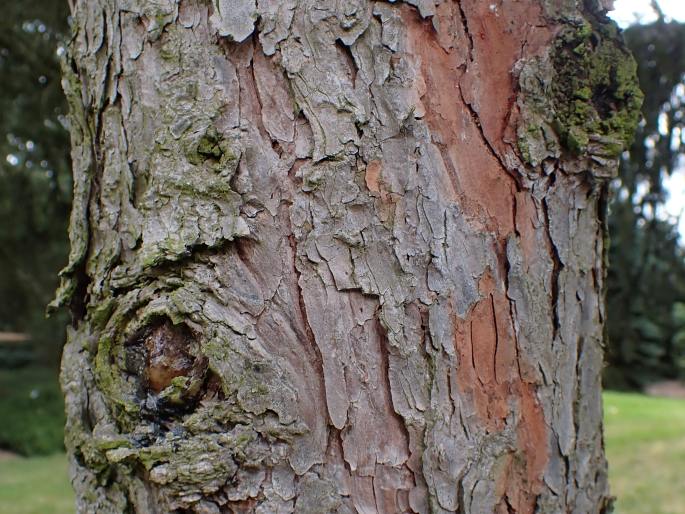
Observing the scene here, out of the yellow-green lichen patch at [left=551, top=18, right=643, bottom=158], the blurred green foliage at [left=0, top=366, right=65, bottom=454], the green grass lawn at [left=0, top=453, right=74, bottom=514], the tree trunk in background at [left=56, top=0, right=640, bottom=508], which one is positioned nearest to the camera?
the tree trunk in background at [left=56, top=0, right=640, bottom=508]

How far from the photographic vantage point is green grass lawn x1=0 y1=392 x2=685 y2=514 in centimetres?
557

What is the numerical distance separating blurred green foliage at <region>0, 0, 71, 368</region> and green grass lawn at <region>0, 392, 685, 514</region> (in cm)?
222

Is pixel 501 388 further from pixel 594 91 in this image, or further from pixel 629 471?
pixel 629 471

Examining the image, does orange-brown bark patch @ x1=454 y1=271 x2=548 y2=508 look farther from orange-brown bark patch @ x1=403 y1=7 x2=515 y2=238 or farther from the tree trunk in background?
orange-brown bark patch @ x1=403 y1=7 x2=515 y2=238

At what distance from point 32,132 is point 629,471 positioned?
A: 6.36m

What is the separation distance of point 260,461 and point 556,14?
3.14 feet

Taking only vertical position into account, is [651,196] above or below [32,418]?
above

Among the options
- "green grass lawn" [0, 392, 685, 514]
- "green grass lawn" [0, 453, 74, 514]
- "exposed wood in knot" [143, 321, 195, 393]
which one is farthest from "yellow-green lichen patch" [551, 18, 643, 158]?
"green grass lawn" [0, 453, 74, 514]

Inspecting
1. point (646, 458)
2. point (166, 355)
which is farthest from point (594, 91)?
point (646, 458)

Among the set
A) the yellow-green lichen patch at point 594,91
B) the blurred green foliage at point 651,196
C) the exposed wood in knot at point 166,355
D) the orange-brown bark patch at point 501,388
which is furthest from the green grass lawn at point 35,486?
the yellow-green lichen patch at point 594,91

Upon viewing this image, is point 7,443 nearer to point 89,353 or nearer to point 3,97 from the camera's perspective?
point 3,97

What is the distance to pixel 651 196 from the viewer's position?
386 centimetres

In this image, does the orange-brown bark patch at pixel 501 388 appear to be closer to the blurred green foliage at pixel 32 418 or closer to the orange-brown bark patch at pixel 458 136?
the orange-brown bark patch at pixel 458 136

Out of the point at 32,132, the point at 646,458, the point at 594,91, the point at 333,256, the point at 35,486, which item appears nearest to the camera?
the point at 333,256
